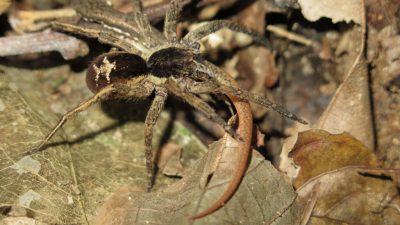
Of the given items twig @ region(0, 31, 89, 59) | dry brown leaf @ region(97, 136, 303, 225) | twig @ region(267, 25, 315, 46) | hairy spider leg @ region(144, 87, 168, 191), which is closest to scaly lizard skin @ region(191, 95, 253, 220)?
dry brown leaf @ region(97, 136, 303, 225)

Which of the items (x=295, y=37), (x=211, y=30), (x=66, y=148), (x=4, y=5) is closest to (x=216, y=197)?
(x=66, y=148)

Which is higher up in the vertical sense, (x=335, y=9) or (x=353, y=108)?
(x=335, y=9)

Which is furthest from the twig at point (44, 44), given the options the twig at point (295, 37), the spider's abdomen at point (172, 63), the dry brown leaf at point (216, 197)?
the twig at point (295, 37)

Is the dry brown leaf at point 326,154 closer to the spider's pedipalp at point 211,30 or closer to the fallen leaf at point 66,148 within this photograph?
the fallen leaf at point 66,148

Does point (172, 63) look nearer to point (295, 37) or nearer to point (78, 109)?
point (78, 109)

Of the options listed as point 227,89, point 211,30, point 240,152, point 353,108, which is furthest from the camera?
point 211,30
